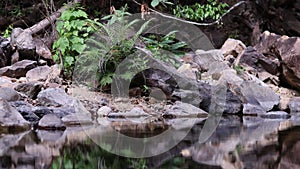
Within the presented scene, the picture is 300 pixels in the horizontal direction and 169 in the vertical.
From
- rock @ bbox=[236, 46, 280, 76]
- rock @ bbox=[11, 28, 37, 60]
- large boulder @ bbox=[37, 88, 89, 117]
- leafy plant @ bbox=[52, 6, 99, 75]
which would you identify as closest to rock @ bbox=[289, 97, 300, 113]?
rock @ bbox=[236, 46, 280, 76]

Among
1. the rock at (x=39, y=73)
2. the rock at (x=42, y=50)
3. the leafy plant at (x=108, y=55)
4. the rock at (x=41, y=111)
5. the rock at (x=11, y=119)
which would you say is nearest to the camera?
the rock at (x=11, y=119)

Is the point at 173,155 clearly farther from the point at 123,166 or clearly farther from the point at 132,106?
the point at 132,106

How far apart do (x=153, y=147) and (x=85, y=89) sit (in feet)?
9.37

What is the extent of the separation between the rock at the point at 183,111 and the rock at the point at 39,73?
193cm

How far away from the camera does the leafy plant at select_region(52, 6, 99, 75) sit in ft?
18.3

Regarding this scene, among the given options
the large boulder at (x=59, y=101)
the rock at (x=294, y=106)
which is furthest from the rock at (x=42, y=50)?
the rock at (x=294, y=106)

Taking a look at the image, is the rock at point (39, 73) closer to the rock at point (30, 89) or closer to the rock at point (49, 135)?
the rock at point (30, 89)

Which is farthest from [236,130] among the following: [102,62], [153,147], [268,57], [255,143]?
[268,57]

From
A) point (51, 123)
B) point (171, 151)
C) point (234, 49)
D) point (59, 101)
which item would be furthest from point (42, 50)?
point (171, 151)

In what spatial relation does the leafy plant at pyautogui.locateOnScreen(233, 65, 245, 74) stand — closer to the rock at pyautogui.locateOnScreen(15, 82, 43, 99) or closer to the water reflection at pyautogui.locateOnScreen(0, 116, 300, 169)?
the water reflection at pyautogui.locateOnScreen(0, 116, 300, 169)

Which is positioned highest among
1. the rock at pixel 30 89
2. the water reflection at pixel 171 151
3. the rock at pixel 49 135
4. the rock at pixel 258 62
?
the rock at pixel 258 62

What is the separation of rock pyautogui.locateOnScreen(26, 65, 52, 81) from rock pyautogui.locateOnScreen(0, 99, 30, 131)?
1.74 meters

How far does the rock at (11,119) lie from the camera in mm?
3449

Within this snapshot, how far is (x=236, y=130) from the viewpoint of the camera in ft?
10.9
